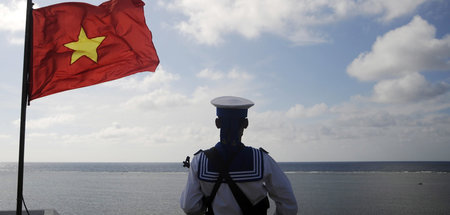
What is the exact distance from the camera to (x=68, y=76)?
5.21 meters

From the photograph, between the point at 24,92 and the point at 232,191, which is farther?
the point at 24,92

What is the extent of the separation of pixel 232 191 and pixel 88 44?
3.60 metres

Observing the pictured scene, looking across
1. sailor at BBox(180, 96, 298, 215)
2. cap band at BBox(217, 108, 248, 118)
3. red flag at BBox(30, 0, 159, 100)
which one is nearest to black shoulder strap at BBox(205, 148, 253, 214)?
sailor at BBox(180, 96, 298, 215)

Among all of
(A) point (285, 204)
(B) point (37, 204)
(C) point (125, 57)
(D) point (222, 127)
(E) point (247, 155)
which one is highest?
(C) point (125, 57)

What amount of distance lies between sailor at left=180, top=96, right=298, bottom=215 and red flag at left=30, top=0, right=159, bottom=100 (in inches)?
119

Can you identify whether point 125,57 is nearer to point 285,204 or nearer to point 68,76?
point 68,76

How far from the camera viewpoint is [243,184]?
271 centimetres

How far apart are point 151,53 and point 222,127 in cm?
306

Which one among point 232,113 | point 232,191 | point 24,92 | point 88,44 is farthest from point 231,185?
point 88,44

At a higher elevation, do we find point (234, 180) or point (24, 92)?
point (24, 92)

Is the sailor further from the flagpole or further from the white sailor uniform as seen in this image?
the flagpole

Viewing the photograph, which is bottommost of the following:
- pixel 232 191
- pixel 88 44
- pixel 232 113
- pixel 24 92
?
pixel 232 191

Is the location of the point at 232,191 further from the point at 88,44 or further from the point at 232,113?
the point at 88,44

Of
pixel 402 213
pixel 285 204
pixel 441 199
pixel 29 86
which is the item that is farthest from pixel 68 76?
pixel 441 199
